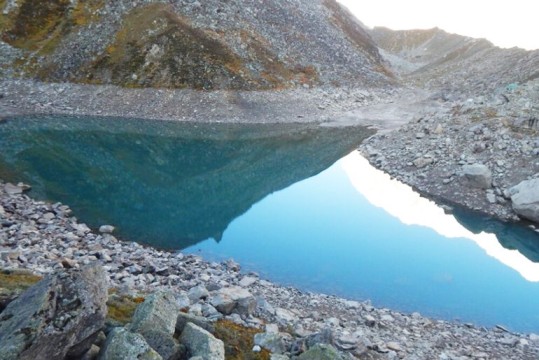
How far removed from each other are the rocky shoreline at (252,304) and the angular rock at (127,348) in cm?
68

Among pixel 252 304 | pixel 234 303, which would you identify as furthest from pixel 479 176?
pixel 234 303

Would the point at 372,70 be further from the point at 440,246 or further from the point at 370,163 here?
the point at 440,246

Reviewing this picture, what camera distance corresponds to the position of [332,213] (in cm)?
3322

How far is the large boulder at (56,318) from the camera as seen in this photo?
299 inches

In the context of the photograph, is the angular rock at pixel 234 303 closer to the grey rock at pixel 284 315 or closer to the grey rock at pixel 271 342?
the grey rock at pixel 284 315

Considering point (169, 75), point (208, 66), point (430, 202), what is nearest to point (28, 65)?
point (169, 75)

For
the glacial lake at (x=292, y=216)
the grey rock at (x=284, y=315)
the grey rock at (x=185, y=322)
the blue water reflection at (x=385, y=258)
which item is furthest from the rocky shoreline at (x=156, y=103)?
the grey rock at (x=185, y=322)

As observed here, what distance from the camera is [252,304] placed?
15.0 meters

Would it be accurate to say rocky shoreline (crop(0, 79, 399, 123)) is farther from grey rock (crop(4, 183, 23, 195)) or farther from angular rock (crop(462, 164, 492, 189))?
angular rock (crop(462, 164, 492, 189))

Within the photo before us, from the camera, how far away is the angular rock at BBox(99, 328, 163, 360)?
802 cm

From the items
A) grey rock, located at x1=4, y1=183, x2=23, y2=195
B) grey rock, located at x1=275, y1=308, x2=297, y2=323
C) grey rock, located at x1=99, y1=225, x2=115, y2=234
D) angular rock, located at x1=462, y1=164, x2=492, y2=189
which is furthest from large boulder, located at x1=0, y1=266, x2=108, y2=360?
angular rock, located at x1=462, y1=164, x2=492, y2=189

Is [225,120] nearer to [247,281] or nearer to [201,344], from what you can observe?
[247,281]

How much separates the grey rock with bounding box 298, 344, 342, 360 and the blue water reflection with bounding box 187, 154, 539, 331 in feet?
38.3

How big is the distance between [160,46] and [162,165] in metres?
32.2
